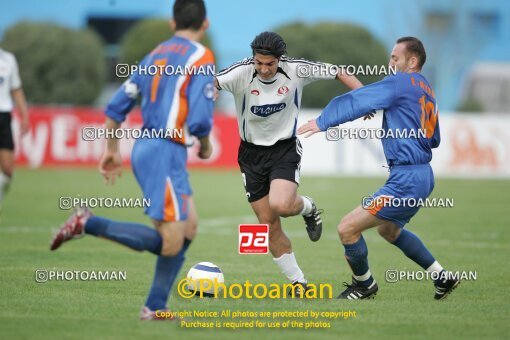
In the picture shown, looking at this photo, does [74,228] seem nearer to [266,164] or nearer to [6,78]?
[266,164]

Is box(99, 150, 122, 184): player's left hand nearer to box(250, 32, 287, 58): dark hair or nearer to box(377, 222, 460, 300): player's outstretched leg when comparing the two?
box(250, 32, 287, 58): dark hair

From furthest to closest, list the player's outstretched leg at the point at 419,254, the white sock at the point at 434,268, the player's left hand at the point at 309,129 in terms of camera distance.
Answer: the white sock at the point at 434,268, the player's outstretched leg at the point at 419,254, the player's left hand at the point at 309,129

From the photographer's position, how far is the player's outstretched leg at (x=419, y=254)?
27.5ft

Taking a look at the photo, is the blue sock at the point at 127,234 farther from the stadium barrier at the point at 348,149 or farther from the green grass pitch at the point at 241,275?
the stadium barrier at the point at 348,149

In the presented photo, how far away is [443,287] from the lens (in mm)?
8383

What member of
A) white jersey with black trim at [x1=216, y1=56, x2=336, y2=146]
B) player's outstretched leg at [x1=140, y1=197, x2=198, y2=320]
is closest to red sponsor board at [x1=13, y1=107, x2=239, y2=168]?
white jersey with black trim at [x1=216, y1=56, x2=336, y2=146]

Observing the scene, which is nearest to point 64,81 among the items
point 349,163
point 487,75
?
point 349,163

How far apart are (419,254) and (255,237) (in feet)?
5.10

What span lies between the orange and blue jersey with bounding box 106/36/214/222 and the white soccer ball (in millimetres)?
1823

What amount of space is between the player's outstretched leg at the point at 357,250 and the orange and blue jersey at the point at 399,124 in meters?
0.12

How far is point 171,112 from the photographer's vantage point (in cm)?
670

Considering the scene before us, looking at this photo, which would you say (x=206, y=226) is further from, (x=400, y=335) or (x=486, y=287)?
(x=400, y=335)

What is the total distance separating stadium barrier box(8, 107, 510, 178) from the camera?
28219 millimetres

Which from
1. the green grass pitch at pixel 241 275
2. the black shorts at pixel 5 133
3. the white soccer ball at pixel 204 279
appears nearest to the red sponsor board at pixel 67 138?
the green grass pitch at pixel 241 275
